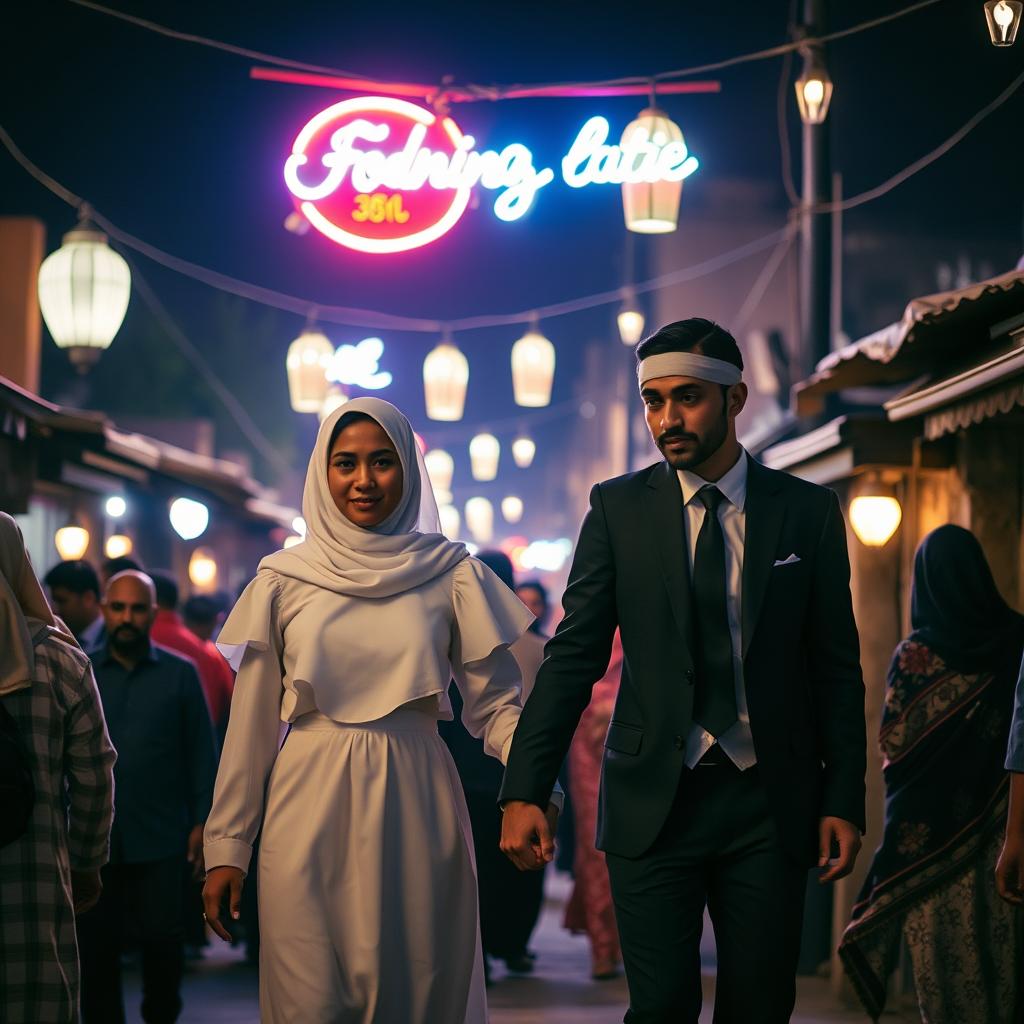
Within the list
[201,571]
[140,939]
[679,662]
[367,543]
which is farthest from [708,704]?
[201,571]

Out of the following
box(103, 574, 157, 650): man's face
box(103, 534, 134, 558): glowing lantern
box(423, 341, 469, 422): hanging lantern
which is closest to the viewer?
box(103, 574, 157, 650): man's face

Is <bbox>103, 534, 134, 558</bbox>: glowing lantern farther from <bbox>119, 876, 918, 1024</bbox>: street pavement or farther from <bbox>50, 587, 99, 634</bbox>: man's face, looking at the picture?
<bbox>50, 587, 99, 634</bbox>: man's face

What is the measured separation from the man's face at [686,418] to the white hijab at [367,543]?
0.82 m

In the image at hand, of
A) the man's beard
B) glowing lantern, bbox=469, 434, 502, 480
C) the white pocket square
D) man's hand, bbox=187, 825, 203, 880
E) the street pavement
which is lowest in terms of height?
the street pavement

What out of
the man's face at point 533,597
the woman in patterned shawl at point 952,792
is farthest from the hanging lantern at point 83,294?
the woman in patterned shawl at point 952,792

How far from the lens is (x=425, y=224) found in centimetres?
1260

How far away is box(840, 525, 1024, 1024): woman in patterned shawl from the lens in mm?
6727

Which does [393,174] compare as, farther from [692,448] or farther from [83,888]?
[692,448]

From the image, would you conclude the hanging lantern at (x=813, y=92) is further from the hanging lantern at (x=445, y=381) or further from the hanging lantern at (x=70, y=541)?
the hanging lantern at (x=445, y=381)

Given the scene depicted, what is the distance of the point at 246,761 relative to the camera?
15.0 feet

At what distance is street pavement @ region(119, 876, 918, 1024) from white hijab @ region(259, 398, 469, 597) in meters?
4.03

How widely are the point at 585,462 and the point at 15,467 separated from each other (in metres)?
38.6

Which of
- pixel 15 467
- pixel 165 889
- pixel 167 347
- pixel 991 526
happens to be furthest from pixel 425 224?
pixel 167 347

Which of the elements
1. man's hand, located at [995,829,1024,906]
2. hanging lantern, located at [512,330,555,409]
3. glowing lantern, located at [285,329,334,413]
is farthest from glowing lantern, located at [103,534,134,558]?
man's hand, located at [995,829,1024,906]
